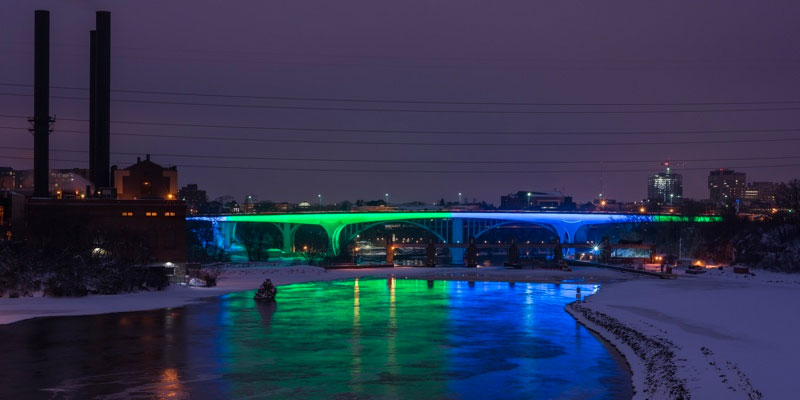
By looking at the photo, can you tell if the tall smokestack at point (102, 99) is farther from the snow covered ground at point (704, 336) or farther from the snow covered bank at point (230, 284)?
the snow covered ground at point (704, 336)

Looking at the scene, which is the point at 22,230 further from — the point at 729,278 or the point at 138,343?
the point at 729,278

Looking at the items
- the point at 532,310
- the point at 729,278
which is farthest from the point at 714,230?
the point at 532,310

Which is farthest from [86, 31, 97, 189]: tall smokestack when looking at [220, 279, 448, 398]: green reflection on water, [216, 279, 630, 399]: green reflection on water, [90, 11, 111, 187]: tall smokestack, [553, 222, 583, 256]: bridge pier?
[553, 222, 583, 256]: bridge pier

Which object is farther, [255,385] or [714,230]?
[714,230]

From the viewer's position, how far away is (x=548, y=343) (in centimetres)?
3838

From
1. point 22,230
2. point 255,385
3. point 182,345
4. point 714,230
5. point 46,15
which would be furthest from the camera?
point 714,230

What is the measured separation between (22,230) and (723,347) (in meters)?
74.8

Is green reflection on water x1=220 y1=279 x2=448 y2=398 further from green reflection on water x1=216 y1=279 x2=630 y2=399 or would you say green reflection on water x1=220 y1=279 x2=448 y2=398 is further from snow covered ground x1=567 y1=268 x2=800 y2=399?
snow covered ground x1=567 y1=268 x2=800 y2=399

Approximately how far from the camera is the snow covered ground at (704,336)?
2623 cm

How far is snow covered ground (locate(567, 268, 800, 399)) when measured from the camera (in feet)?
86.1

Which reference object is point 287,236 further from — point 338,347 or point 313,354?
point 313,354

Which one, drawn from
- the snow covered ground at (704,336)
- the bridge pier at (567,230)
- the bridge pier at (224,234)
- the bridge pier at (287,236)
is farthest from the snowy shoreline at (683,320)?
the bridge pier at (567,230)

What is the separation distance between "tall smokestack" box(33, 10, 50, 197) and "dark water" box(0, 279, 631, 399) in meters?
51.2

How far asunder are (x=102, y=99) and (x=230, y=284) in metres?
39.3
